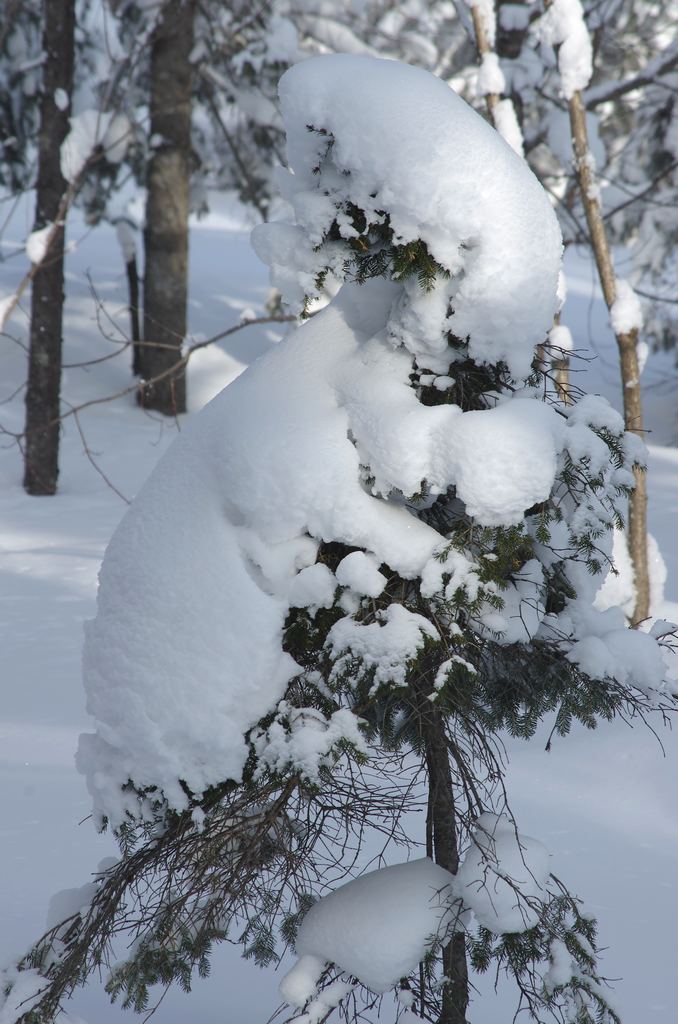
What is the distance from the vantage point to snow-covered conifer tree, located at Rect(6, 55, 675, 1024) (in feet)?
7.34

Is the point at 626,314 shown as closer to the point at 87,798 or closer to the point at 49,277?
the point at 87,798

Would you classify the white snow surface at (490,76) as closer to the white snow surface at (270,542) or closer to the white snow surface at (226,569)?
the white snow surface at (226,569)

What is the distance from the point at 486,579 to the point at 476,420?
38 centimetres

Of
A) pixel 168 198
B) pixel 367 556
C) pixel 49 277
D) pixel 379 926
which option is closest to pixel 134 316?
pixel 168 198

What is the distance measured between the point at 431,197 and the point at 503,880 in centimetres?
170

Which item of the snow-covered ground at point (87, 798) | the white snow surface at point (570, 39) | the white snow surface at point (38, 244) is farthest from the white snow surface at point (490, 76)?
the white snow surface at point (38, 244)

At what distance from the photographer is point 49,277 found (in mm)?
9227

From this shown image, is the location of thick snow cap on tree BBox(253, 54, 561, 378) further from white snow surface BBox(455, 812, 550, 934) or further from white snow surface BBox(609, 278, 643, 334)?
white snow surface BBox(609, 278, 643, 334)

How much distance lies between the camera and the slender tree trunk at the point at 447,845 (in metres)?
2.68

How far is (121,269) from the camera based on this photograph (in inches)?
734

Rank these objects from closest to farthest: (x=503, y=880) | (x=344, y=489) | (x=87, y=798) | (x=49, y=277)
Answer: (x=344, y=489) → (x=503, y=880) → (x=87, y=798) → (x=49, y=277)

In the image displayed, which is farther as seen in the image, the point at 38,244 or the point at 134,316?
the point at 134,316

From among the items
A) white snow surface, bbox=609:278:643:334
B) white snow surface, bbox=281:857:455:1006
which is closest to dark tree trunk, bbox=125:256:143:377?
white snow surface, bbox=609:278:643:334

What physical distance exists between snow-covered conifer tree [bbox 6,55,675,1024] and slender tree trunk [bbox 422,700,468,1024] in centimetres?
8
